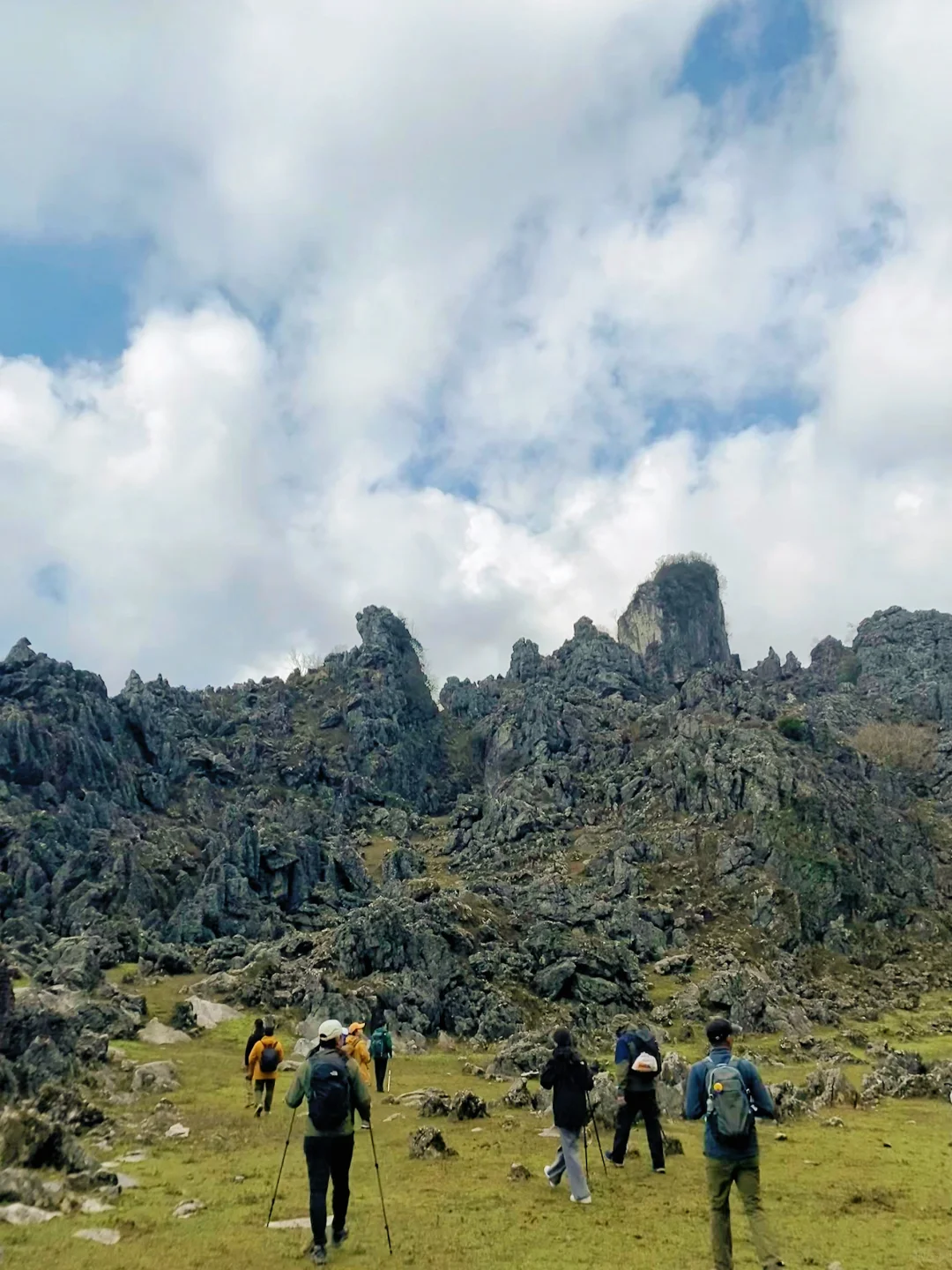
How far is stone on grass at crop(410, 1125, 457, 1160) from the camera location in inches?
818

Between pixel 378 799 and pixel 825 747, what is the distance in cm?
8357

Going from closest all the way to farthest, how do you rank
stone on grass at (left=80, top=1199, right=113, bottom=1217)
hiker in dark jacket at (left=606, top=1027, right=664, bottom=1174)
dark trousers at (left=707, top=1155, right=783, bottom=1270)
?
1. dark trousers at (left=707, top=1155, right=783, bottom=1270)
2. stone on grass at (left=80, top=1199, right=113, bottom=1217)
3. hiker in dark jacket at (left=606, top=1027, right=664, bottom=1174)

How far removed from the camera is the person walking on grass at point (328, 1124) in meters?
13.1

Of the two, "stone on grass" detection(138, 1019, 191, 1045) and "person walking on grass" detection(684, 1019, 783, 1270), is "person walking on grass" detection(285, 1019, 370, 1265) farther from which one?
"stone on grass" detection(138, 1019, 191, 1045)

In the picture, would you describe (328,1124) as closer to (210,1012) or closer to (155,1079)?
(155,1079)

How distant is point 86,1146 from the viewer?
21141mm

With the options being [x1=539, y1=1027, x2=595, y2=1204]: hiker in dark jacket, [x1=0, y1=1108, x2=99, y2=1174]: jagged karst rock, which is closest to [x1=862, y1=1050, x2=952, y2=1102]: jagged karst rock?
[x1=539, y1=1027, x2=595, y2=1204]: hiker in dark jacket

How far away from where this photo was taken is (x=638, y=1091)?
19.0 metres

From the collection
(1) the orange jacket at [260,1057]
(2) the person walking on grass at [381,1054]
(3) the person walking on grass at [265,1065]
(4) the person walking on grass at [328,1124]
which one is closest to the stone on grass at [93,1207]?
(4) the person walking on grass at [328,1124]

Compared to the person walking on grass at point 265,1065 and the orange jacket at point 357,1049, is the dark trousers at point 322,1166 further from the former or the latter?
the person walking on grass at point 265,1065

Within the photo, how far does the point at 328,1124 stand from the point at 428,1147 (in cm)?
948

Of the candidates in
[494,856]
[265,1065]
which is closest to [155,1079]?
[265,1065]

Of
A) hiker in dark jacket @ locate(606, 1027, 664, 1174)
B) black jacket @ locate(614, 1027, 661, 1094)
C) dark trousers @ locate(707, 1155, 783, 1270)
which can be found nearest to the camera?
dark trousers @ locate(707, 1155, 783, 1270)

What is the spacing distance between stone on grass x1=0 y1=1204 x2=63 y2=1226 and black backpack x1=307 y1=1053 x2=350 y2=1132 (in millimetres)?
5707
